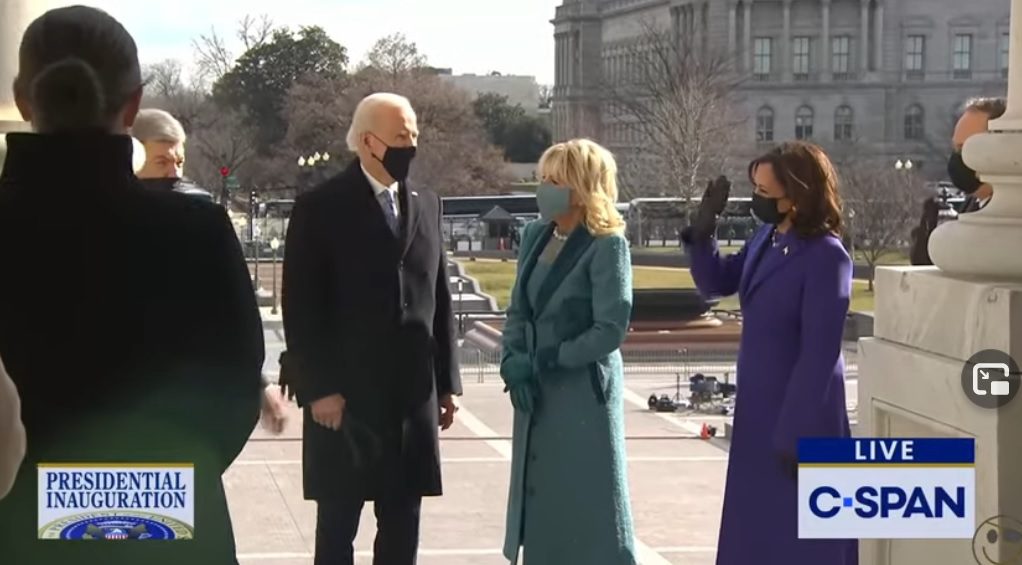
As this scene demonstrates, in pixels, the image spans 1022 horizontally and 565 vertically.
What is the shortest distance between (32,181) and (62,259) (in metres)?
0.17

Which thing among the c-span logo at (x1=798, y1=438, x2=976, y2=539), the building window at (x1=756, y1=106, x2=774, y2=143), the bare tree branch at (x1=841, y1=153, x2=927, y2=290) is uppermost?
the building window at (x1=756, y1=106, x2=774, y2=143)

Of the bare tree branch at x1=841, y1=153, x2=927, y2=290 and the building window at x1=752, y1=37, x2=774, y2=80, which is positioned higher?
the building window at x1=752, y1=37, x2=774, y2=80

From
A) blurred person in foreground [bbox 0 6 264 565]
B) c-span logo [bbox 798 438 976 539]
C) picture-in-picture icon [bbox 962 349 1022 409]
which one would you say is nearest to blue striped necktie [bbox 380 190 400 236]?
c-span logo [bbox 798 438 976 539]

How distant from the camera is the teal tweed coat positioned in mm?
5953

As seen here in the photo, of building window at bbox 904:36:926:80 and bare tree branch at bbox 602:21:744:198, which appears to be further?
building window at bbox 904:36:926:80

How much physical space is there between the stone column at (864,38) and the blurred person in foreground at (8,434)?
117627 mm

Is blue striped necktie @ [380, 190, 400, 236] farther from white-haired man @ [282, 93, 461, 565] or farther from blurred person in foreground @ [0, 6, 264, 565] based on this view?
blurred person in foreground @ [0, 6, 264, 565]

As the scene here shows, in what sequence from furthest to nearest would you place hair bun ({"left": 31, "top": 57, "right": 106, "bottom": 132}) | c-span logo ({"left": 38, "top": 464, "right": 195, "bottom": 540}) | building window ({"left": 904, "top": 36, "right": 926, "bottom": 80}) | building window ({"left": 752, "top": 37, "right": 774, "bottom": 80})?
building window ({"left": 752, "top": 37, "right": 774, "bottom": 80})
building window ({"left": 904, "top": 36, "right": 926, "bottom": 80})
c-span logo ({"left": 38, "top": 464, "right": 195, "bottom": 540})
hair bun ({"left": 31, "top": 57, "right": 106, "bottom": 132})

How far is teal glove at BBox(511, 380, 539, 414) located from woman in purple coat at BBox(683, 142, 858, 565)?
75 centimetres

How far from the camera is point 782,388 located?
5.57 m

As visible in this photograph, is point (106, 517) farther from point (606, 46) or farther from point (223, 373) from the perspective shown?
point (606, 46)

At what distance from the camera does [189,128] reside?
68.8 metres

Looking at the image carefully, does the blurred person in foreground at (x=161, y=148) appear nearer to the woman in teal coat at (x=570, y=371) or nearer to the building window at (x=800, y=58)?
the woman in teal coat at (x=570, y=371)

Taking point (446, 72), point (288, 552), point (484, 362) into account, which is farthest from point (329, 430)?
point (446, 72)
